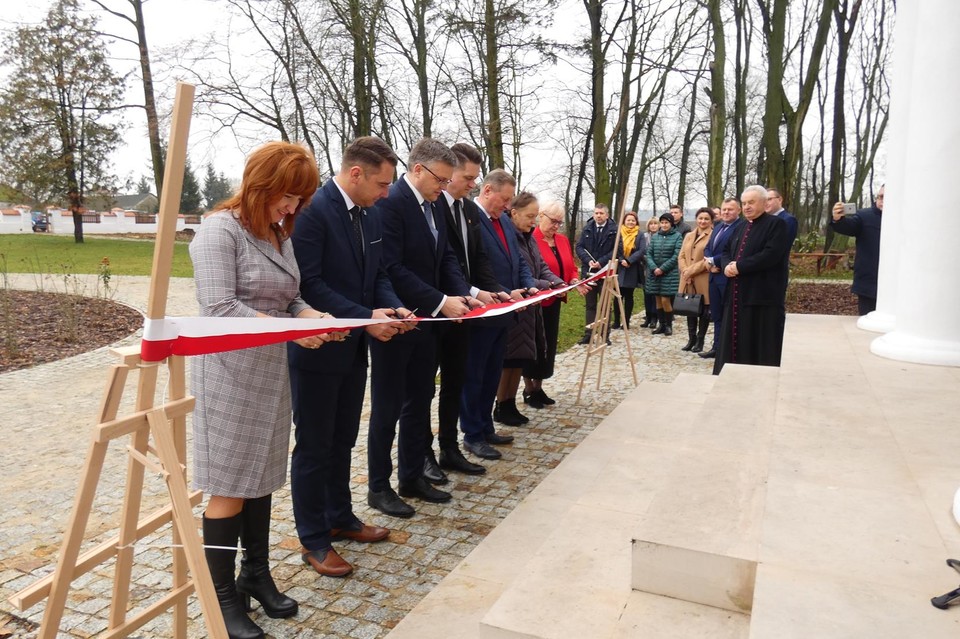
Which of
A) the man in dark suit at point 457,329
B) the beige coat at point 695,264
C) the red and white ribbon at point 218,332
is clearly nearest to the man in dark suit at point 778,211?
the beige coat at point 695,264

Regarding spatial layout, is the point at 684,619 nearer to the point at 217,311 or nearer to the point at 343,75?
the point at 217,311

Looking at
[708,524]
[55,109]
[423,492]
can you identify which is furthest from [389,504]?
[55,109]

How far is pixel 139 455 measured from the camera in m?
1.99

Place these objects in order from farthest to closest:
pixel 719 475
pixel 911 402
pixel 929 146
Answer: pixel 929 146, pixel 911 402, pixel 719 475

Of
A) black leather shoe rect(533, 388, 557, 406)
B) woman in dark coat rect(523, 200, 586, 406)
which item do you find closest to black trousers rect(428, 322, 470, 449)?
woman in dark coat rect(523, 200, 586, 406)

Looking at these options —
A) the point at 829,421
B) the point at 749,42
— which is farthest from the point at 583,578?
the point at 749,42

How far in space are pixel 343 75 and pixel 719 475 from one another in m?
17.2

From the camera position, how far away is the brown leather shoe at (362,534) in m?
3.90

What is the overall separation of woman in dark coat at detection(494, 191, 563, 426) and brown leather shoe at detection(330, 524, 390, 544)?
7.60ft

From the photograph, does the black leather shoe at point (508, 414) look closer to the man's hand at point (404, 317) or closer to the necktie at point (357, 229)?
the man's hand at point (404, 317)

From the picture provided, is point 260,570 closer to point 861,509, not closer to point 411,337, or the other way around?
point 411,337

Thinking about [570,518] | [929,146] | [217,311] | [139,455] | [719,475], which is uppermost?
[929,146]

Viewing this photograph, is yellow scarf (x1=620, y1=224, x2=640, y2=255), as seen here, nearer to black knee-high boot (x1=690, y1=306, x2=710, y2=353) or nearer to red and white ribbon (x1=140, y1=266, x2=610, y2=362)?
black knee-high boot (x1=690, y1=306, x2=710, y2=353)

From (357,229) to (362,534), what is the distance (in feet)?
5.42
